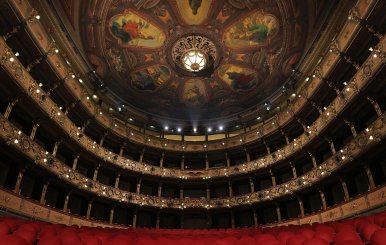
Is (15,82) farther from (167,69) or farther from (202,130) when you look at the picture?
(202,130)

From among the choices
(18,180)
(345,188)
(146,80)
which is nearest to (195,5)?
(146,80)

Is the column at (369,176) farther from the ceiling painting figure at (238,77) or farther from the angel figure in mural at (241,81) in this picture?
the angel figure in mural at (241,81)

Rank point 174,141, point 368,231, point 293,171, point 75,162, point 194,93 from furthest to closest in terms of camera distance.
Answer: point 194,93 → point 174,141 → point 293,171 → point 75,162 → point 368,231

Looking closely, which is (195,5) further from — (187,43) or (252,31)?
(252,31)

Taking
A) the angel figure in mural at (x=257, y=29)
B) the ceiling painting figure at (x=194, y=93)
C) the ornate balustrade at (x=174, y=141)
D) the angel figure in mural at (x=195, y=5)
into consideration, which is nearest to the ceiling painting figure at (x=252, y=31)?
the angel figure in mural at (x=257, y=29)

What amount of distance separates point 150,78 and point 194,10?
6.38m

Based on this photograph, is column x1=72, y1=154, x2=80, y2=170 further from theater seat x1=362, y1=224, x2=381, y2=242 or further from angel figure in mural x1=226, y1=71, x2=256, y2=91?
theater seat x1=362, y1=224, x2=381, y2=242

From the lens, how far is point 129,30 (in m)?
17.4

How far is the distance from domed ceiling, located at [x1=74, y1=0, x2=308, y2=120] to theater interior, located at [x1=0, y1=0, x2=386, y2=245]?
0.08 m

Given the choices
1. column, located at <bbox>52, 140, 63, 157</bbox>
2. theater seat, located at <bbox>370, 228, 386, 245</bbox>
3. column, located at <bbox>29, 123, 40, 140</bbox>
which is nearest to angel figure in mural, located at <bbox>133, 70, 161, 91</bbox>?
column, located at <bbox>52, 140, 63, 157</bbox>

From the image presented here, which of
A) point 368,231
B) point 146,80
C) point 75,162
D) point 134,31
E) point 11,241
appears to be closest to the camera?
point 11,241

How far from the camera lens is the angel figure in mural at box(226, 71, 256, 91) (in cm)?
2063

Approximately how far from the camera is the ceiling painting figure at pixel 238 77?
2023 centimetres

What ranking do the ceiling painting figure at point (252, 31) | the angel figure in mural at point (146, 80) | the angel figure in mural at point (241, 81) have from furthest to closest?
the angel figure in mural at point (241, 81), the angel figure in mural at point (146, 80), the ceiling painting figure at point (252, 31)
